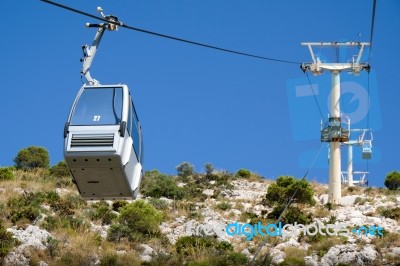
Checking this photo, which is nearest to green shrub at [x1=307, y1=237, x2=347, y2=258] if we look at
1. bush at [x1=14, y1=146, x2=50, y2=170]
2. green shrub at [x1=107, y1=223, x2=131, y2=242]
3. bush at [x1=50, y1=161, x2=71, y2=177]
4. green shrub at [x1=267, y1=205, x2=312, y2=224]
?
green shrub at [x1=267, y1=205, x2=312, y2=224]

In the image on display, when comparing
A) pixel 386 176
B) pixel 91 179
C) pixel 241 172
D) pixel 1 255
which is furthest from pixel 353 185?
pixel 91 179

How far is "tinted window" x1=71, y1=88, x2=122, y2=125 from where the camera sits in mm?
11453

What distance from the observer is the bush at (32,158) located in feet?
132

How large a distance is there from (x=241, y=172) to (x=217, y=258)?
767 inches

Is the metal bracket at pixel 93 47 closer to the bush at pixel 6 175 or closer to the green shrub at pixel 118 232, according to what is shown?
the green shrub at pixel 118 232

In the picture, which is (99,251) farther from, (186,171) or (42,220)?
(186,171)

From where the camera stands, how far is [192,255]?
21141mm

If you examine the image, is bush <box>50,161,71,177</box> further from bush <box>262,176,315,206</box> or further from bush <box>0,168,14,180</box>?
bush <box>262,176,315,206</box>

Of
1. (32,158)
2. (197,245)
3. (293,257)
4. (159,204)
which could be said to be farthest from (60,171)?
(293,257)

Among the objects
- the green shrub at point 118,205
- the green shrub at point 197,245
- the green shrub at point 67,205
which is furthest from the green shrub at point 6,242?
the green shrub at point 118,205

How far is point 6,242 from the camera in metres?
20.6

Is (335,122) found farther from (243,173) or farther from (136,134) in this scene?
(136,134)

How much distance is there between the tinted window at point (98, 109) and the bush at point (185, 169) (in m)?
28.0

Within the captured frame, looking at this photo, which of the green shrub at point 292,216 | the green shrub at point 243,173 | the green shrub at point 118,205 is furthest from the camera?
the green shrub at point 243,173
